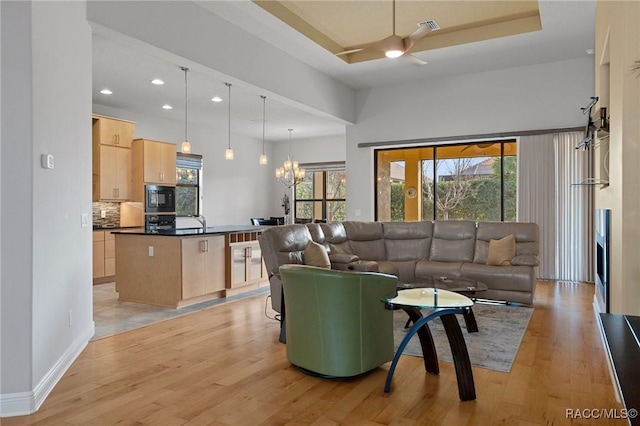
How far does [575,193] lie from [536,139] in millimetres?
984

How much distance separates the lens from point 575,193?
6750mm

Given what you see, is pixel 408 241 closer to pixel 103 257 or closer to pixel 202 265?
pixel 202 265

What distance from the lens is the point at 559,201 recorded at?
269 inches

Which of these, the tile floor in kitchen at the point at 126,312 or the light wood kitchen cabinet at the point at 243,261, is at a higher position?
the light wood kitchen cabinet at the point at 243,261

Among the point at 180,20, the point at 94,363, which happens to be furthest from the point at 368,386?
the point at 180,20

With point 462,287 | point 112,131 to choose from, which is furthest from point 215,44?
point 462,287

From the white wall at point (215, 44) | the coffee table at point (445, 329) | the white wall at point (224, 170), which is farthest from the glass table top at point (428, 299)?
the white wall at point (224, 170)

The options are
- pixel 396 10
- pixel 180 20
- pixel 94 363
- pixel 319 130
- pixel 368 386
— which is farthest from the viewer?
pixel 319 130

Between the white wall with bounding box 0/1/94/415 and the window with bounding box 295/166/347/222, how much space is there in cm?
819

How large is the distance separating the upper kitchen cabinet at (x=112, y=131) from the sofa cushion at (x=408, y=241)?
15.3 ft

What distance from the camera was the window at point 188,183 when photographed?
9430 millimetres

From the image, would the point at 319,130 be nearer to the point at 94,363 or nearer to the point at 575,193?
the point at 575,193

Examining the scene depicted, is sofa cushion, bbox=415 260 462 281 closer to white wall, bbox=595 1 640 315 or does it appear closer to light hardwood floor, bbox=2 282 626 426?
light hardwood floor, bbox=2 282 626 426

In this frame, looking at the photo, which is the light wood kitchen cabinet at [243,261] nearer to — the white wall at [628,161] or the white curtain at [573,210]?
the white wall at [628,161]
